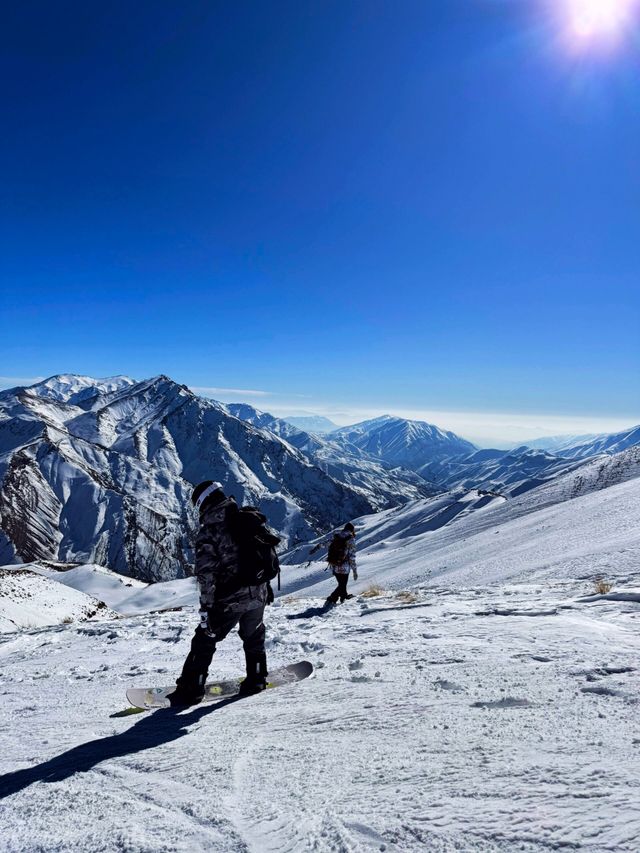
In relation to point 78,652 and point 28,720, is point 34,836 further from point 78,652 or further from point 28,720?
Answer: point 78,652

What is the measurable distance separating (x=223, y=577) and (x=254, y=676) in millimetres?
1294

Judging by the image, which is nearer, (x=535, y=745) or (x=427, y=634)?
(x=535, y=745)

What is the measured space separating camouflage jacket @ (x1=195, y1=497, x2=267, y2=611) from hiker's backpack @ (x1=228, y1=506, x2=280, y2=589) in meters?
0.07

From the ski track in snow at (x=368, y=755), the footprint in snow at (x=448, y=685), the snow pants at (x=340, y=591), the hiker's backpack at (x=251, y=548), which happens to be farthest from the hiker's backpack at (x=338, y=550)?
the footprint in snow at (x=448, y=685)

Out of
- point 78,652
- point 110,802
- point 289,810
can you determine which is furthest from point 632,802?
point 78,652

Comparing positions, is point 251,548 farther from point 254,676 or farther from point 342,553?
point 342,553

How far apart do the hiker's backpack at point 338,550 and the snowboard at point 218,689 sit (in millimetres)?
8106

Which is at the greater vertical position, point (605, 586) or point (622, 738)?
point (622, 738)

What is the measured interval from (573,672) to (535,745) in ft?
5.56

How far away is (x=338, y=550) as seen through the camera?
1444 cm

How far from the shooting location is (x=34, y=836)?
2703 millimetres

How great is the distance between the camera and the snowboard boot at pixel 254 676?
5473 mm

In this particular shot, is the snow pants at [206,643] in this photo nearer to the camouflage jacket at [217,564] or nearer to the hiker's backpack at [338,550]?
the camouflage jacket at [217,564]

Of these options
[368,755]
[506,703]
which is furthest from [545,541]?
[368,755]
